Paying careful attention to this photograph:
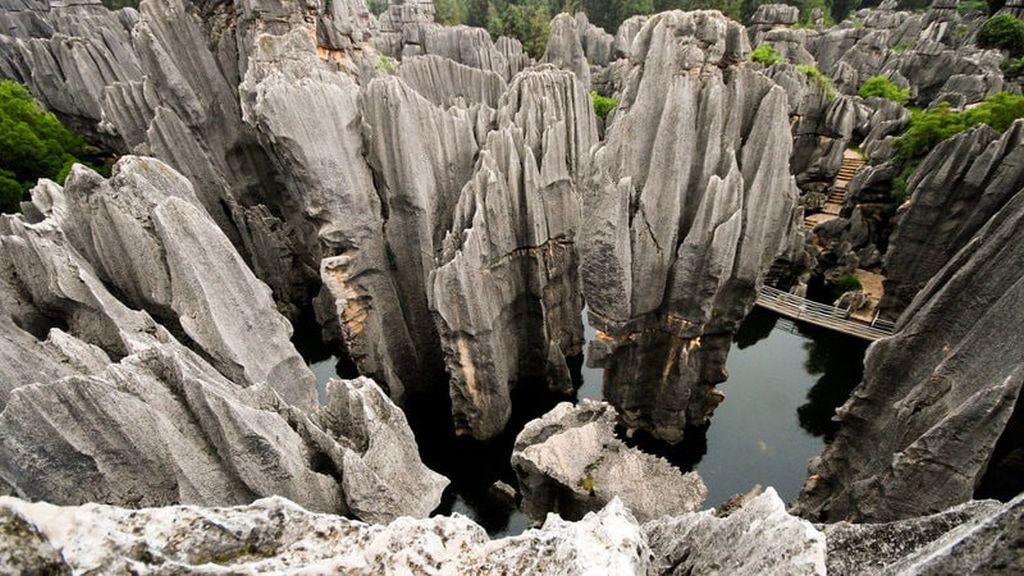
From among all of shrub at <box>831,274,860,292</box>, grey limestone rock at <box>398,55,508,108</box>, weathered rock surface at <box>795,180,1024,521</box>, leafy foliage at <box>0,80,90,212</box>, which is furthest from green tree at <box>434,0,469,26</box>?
weathered rock surface at <box>795,180,1024,521</box>

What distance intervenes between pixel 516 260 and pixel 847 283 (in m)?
16.6

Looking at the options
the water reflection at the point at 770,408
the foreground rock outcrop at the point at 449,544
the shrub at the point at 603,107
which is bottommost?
the water reflection at the point at 770,408

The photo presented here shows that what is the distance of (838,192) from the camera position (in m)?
32.9

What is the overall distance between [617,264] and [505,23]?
5546 centimetres

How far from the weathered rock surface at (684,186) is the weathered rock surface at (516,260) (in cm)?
299

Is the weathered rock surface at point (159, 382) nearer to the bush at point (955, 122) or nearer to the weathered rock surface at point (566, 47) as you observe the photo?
the bush at point (955, 122)

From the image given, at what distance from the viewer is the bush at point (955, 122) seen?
856 inches

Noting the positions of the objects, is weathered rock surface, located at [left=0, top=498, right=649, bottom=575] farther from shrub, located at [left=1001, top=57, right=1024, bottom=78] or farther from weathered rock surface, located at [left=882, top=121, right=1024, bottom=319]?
shrub, located at [left=1001, top=57, right=1024, bottom=78]

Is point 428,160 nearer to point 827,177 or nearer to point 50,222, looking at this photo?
point 50,222

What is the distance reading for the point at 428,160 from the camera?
1627cm

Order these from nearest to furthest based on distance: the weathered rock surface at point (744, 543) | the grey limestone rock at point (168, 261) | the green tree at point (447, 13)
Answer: the weathered rock surface at point (744, 543)
the grey limestone rock at point (168, 261)
the green tree at point (447, 13)

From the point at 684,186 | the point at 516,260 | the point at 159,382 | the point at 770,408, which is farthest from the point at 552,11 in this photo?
the point at 159,382

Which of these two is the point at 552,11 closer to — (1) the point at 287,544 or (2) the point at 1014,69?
(2) the point at 1014,69

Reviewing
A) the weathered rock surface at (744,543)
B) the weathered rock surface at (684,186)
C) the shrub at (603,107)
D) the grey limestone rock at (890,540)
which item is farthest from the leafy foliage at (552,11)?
the grey limestone rock at (890,540)
